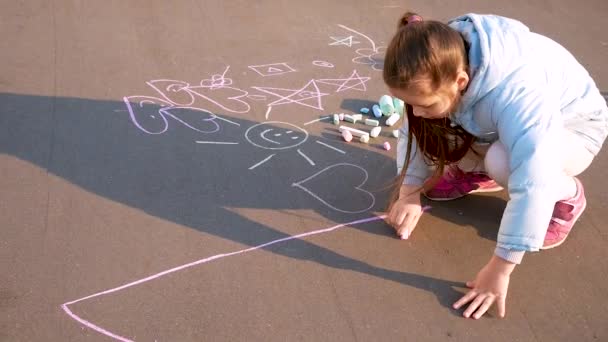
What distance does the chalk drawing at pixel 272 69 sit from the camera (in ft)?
8.17

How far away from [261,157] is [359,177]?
1.18 feet

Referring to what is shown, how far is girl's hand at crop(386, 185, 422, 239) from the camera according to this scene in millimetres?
1664

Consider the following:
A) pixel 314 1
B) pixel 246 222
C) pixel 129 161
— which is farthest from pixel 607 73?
pixel 129 161

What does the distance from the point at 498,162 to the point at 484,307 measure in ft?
1.31

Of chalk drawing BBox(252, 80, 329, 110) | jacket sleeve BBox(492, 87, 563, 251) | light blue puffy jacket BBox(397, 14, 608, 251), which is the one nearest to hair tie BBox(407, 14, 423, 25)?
light blue puffy jacket BBox(397, 14, 608, 251)

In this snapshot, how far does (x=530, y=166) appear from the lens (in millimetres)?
1316

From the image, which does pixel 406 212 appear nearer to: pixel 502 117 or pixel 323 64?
pixel 502 117

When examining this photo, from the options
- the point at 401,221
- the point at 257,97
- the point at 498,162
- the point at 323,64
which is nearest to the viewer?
the point at 498,162

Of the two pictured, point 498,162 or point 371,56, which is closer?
point 498,162

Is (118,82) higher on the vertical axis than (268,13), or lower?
lower

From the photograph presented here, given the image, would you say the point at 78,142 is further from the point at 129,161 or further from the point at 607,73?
the point at 607,73

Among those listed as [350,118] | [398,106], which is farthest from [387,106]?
[350,118]

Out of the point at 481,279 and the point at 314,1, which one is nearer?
the point at 481,279

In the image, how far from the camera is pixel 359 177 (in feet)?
6.28
